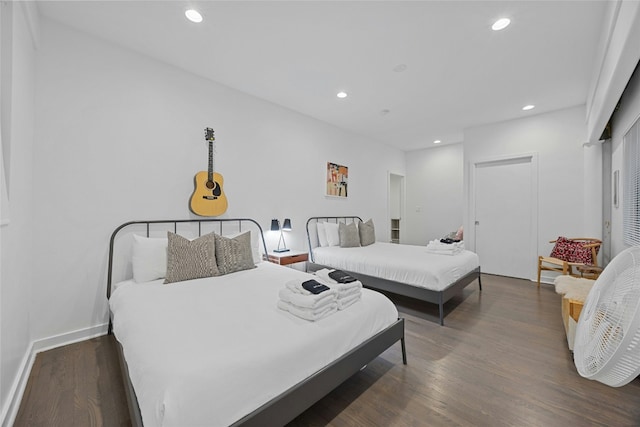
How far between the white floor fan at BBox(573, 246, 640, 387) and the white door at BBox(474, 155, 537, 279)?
3.60m

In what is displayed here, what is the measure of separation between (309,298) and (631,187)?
3.40 meters

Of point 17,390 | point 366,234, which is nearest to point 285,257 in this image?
point 366,234

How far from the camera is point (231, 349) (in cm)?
119

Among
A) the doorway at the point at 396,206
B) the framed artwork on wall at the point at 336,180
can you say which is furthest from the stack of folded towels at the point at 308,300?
the doorway at the point at 396,206

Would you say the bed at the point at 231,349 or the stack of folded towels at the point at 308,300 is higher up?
the stack of folded towels at the point at 308,300

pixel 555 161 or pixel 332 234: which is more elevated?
pixel 555 161

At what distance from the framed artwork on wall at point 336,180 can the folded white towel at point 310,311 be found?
3115 millimetres

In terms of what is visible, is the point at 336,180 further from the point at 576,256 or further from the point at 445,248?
the point at 576,256

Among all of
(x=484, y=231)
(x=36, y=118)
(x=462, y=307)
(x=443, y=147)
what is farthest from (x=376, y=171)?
(x=36, y=118)

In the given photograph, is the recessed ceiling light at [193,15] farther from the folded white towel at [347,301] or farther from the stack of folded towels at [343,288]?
the folded white towel at [347,301]

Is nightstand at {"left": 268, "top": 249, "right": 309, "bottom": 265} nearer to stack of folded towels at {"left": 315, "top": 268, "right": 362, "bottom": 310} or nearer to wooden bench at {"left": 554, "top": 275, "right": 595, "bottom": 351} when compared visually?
stack of folded towels at {"left": 315, "top": 268, "right": 362, "bottom": 310}

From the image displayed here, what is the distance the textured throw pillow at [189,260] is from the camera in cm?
230

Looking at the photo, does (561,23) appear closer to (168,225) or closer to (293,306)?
(293,306)

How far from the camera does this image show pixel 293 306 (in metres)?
1.64
